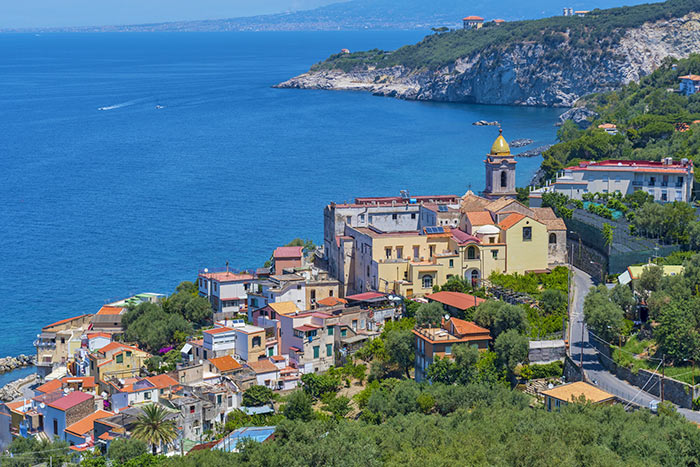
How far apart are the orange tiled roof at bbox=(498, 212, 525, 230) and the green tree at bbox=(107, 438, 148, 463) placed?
58.4 feet

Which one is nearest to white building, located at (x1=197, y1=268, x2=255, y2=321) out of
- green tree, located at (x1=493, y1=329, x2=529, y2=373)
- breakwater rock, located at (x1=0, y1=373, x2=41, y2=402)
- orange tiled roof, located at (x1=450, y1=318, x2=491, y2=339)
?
breakwater rock, located at (x1=0, y1=373, x2=41, y2=402)

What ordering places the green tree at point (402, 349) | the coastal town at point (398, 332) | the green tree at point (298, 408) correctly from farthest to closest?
the green tree at point (402, 349)
the green tree at point (298, 408)
the coastal town at point (398, 332)

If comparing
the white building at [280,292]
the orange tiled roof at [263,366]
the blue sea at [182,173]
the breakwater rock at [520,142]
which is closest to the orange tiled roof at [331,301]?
the white building at [280,292]

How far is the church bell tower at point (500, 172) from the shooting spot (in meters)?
46.8

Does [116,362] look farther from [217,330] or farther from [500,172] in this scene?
[500,172]

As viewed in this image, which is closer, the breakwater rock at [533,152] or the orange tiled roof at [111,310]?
the orange tiled roof at [111,310]

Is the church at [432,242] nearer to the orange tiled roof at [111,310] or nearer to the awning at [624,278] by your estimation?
the awning at [624,278]

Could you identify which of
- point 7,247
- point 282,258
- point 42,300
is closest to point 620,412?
point 282,258

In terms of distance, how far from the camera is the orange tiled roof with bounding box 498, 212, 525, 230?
40938 mm

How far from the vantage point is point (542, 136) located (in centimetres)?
10350

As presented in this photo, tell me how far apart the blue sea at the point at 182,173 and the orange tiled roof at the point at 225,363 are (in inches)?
566

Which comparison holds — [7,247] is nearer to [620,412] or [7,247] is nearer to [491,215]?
[491,215]

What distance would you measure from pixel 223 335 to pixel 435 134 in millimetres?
74408

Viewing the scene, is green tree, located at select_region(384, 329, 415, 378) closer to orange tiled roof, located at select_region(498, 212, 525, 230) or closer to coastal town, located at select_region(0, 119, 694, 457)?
coastal town, located at select_region(0, 119, 694, 457)
